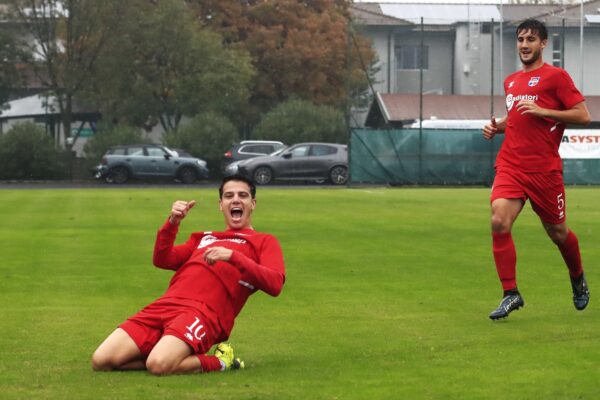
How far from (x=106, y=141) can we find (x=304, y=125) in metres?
8.34

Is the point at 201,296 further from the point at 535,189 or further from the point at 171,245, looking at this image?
the point at 535,189

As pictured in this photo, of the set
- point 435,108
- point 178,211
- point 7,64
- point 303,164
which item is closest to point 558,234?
point 178,211

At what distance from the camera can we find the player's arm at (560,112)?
35.6 ft

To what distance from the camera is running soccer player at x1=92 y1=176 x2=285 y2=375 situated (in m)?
7.99

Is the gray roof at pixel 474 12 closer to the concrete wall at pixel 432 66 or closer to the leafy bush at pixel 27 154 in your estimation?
the concrete wall at pixel 432 66

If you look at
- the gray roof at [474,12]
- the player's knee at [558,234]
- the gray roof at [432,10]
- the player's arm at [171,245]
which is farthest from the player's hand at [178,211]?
the gray roof at [432,10]

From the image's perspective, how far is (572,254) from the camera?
11.6 meters

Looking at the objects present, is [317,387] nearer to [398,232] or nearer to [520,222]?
[398,232]

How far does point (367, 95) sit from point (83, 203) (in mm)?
46168

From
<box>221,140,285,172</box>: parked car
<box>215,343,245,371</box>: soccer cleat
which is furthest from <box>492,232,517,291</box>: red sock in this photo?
<box>221,140,285,172</box>: parked car

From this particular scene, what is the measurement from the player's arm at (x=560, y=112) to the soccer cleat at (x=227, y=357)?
3.60m

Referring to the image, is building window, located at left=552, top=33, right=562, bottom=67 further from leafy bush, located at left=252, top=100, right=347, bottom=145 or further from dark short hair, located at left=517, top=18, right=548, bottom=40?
dark short hair, located at left=517, top=18, right=548, bottom=40

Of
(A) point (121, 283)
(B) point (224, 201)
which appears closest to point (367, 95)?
(A) point (121, 283)

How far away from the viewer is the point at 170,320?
26.8 ft
